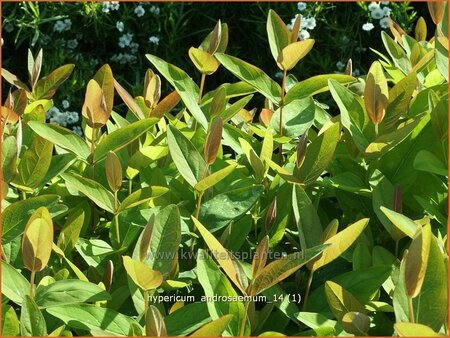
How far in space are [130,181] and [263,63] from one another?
3.32 metres

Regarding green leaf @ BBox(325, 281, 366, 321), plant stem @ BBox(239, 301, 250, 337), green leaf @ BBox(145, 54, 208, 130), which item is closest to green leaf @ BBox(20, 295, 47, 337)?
plant stem @ BBox(239, 301, 250, 337)

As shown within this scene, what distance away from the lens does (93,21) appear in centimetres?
438

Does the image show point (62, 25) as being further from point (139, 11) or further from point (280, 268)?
point (280, 268)

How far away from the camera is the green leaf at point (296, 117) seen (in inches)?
51.5

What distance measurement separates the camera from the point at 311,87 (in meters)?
1.30

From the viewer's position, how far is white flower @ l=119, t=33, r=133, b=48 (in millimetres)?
4398

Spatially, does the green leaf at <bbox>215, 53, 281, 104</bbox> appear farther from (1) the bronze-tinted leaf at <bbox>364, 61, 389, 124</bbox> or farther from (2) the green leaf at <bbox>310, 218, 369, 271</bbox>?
(2) the green leaf at <bbox>310, 218, 369, 271</bbox>

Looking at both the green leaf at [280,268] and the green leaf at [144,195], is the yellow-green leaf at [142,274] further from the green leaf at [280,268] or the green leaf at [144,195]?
the green leaf at [144,195]

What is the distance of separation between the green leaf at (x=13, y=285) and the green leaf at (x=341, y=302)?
38 centimetres

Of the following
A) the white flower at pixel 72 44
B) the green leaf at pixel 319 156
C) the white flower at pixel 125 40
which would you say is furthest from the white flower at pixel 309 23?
the green leaf at pixel 319 156

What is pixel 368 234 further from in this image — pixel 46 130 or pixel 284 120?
pixel 46 130

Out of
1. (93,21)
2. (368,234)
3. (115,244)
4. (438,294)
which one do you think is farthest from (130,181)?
(93,21)

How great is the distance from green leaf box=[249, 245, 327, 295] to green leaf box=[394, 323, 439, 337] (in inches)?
5.7

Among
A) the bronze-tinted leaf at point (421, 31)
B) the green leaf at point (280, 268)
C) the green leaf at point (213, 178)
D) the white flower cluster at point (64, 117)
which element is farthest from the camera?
the white flower cluster at point (64, 117)
